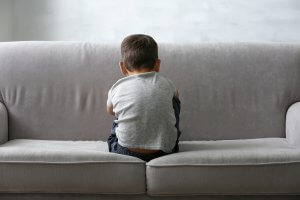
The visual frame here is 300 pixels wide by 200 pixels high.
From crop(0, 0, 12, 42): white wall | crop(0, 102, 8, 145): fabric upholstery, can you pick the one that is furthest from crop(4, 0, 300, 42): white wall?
crop(0, 102, 8, 145): fabric upholstery

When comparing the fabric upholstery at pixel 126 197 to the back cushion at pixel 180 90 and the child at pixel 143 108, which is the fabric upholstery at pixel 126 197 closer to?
the child at pixel 143 108

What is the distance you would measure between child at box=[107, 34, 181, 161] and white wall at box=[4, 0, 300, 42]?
1088mm

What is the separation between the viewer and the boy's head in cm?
218

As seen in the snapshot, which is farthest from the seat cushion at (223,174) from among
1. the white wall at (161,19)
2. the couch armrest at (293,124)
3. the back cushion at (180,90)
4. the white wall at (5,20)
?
the white wall at (5,20)

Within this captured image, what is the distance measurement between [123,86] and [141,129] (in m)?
0.22

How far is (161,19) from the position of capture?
129 inches

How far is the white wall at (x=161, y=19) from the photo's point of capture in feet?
10.6

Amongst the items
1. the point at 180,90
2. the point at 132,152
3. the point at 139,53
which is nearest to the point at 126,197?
the point at 132,152

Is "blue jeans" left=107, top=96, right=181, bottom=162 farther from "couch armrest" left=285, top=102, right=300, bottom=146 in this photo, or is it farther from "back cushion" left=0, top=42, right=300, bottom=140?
"couch armrest" left=285, top=102, right=300, bottom=146

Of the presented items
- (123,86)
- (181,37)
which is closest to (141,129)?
(123,86)

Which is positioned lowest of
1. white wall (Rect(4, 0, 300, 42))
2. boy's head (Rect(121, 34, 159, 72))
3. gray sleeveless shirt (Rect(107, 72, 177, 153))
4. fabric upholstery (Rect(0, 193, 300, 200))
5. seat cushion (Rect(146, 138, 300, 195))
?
fabric upholstery (Rect(0, 193, 300, 200))

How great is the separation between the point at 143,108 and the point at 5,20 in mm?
1674

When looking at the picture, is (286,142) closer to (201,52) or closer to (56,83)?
(201,52)

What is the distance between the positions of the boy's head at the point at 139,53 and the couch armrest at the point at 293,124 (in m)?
0.77
